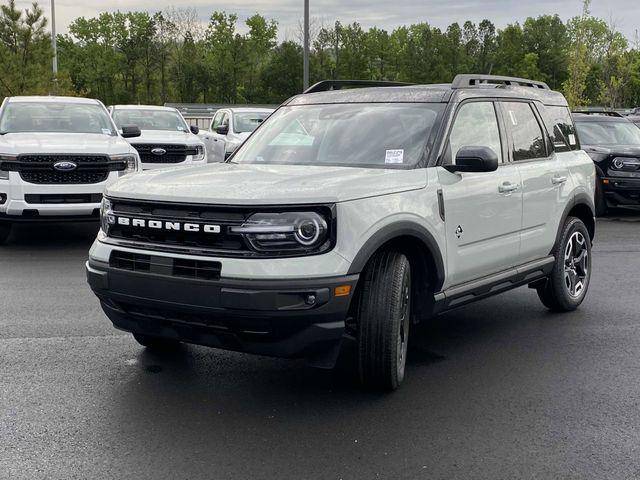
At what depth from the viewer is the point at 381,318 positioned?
4551 mm

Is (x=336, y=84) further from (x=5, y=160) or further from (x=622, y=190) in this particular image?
(x=622, y=190)

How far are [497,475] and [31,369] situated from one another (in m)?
3.09

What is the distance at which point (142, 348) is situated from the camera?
5.78m

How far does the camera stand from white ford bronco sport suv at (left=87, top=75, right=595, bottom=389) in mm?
4289

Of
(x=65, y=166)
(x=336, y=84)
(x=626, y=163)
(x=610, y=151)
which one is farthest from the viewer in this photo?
(x=610, y=151)

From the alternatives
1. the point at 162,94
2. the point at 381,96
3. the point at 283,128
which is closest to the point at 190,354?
the point at 283,128

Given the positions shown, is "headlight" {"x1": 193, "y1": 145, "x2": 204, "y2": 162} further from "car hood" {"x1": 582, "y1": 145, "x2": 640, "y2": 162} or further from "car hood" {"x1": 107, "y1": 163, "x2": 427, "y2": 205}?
"car hood" {"x1": 107, "y1": 163, "x2": 427, "y2": 205}

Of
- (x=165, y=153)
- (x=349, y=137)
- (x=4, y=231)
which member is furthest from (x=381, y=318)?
(x=165, y=153)

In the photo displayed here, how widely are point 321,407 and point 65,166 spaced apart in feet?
20.7

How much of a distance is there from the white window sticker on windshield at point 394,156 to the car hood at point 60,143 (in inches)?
225

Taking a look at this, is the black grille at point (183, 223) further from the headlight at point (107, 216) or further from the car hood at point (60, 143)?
the car hood at point (60, 143)

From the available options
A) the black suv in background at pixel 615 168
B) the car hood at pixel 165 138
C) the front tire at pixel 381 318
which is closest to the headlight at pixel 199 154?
the car hood at pixel 165 138

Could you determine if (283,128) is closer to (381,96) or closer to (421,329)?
(381,96)

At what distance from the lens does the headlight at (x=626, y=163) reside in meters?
13.8
